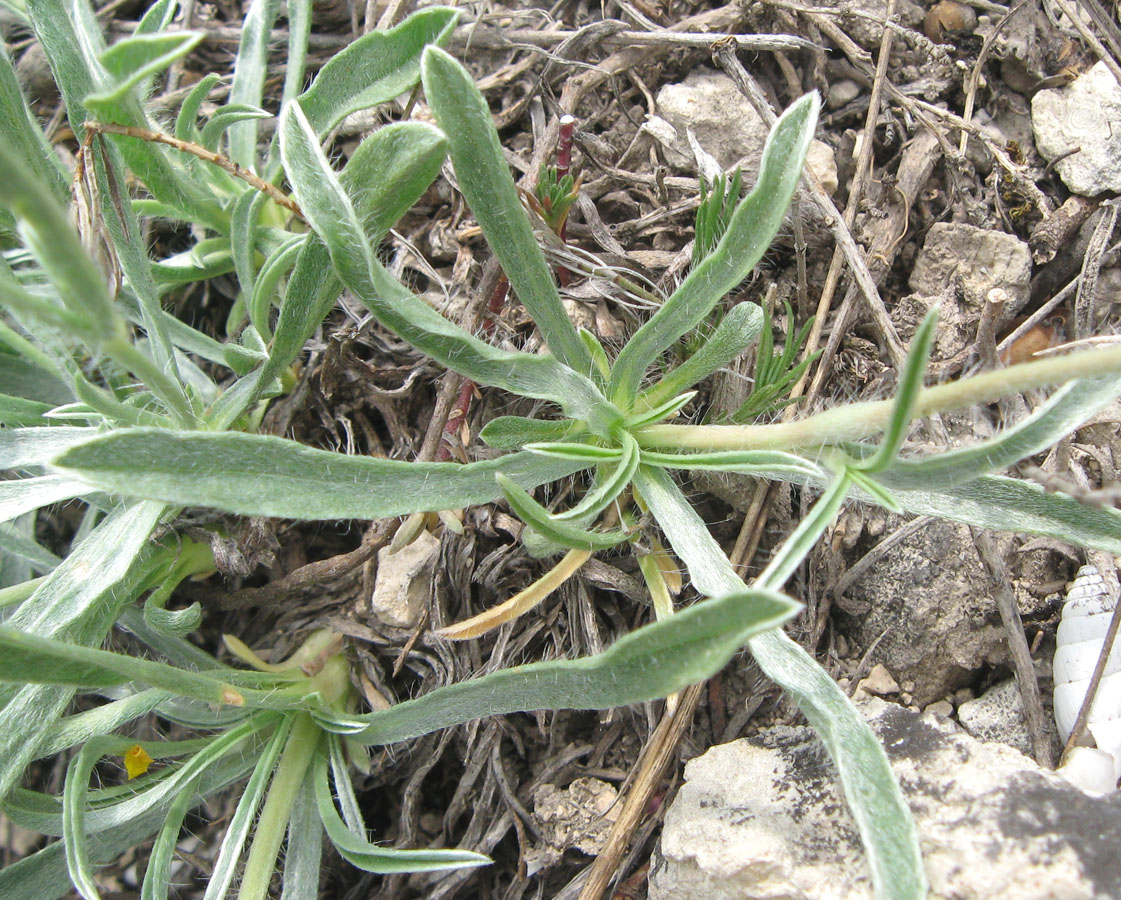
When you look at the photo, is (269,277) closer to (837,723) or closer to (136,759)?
(136,759)

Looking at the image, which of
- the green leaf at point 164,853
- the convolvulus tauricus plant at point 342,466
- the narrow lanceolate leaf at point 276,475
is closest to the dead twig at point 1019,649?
the convolvulus tauricus plant at point 342,466

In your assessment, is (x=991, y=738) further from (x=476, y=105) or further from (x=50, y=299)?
(x=50, y=299)

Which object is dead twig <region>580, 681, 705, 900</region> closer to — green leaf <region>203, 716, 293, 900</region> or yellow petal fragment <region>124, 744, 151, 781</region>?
green leaf <region>203, 716, 293, 900</region>

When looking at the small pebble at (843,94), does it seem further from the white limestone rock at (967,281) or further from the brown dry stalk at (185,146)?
Result: the brown dry stalk at (185,146)

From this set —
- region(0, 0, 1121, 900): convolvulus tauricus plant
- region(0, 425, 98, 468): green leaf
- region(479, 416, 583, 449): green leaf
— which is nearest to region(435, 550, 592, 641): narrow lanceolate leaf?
region(0, 0, 1121, 900): convolvulus tauricus plant

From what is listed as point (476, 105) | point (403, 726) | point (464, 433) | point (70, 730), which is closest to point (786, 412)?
point (464, 433)

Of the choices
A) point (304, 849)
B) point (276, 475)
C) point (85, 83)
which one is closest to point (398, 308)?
point (276, 475)

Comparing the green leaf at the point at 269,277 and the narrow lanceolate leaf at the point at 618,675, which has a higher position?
the green leaf at the point at 269,277
